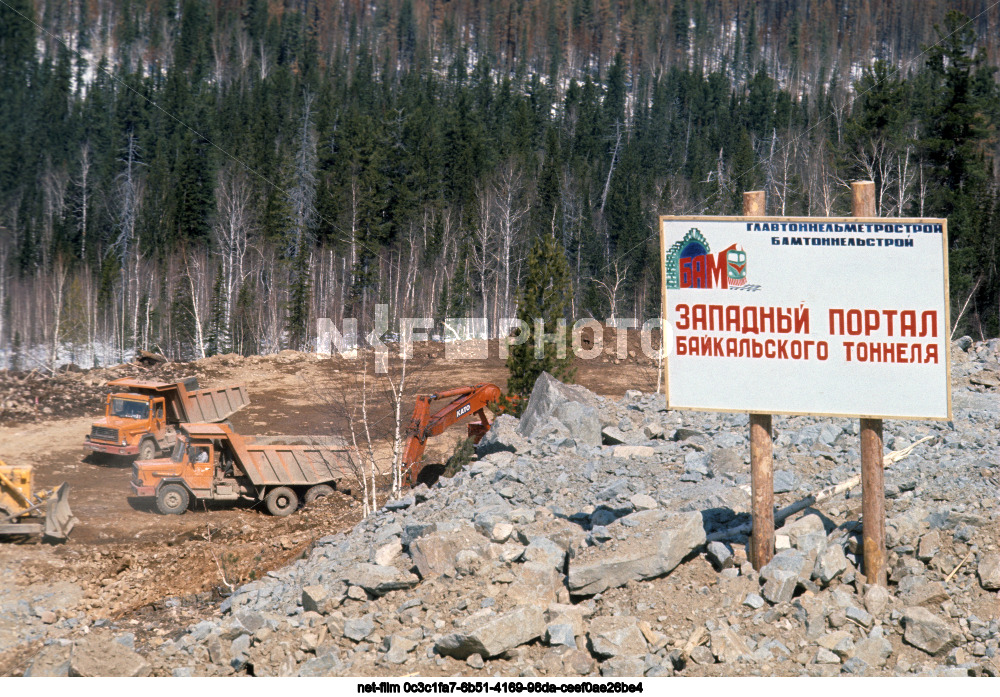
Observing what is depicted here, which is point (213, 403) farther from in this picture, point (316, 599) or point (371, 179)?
point (371, 179)

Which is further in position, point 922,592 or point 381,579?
point 381,579

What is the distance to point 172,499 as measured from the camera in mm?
17078

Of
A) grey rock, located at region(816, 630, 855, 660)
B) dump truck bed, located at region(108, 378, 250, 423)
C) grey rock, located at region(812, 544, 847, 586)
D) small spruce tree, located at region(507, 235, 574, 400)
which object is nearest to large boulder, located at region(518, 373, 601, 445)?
small spruce tree, located at region(507, 235, 574, 400)

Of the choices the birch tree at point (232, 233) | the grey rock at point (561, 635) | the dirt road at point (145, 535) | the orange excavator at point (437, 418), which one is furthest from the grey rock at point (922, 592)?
the birch tree at point (232, 233)

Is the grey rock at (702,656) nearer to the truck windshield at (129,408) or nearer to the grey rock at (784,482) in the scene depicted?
the grey rock at (784,482)

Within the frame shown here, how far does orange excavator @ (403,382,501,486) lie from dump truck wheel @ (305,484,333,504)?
65.1 inches

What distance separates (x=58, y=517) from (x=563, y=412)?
8708mm

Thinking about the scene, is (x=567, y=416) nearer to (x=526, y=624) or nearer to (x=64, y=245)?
(x=526, y=624)

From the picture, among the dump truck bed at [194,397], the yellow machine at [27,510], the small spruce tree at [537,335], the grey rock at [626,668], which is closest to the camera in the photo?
the grey rock at [626,668]

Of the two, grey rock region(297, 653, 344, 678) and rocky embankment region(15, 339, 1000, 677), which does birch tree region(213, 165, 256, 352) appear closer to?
rocky embankment region(15, 339, 1000, 677)

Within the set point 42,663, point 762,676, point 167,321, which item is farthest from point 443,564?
point 167,321

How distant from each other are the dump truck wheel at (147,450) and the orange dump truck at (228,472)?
2640 mm

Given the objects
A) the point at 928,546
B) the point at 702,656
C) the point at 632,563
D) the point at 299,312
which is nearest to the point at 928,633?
the point at 928,546

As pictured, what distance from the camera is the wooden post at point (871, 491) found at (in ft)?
24.3
